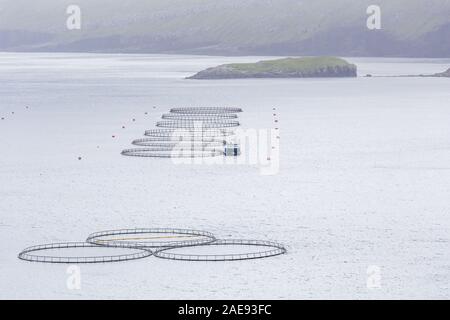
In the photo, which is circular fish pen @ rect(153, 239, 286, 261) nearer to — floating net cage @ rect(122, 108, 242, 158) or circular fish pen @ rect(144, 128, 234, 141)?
floating net cage @ rect(122, 108, 242, 158)

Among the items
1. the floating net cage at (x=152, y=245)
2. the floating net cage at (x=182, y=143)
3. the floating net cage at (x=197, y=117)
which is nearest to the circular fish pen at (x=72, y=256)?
the floating net cage at (x=152, y=245)

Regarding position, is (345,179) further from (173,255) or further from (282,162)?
(173,255)

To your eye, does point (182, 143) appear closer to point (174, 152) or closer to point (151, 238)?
point (174, 152)

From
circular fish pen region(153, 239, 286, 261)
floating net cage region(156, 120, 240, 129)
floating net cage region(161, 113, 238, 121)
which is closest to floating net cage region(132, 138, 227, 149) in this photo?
floating net cage region(156, 120, 240, 129)

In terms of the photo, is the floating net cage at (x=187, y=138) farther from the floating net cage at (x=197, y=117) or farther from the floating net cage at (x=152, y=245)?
the floating net cage at (x=152, y=245)

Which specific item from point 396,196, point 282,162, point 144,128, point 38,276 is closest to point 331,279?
point 38,276
